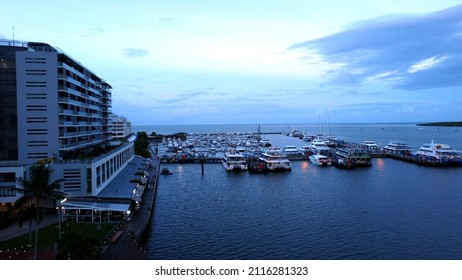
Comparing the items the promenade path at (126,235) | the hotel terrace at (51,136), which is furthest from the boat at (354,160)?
the promenade path at (126,235)

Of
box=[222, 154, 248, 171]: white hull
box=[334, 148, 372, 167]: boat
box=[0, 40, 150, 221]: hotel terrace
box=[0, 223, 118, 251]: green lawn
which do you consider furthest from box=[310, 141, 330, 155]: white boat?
box=[0, 223, 118, 251]: green lawn

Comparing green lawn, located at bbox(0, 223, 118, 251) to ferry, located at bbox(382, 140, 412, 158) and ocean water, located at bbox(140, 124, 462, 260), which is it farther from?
ferry, located at bbox(382, 140, 412, 158)

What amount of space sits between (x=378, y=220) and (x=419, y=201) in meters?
14.3

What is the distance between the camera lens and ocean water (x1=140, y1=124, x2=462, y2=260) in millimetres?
37000

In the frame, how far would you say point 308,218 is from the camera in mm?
47562

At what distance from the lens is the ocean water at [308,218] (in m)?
37.0

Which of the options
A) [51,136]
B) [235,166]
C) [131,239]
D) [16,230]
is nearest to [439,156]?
[235,166]

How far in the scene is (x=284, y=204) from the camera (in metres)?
55.7

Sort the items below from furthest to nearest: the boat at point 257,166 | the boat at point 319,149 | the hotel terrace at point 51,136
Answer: the boat at point 319,149 → the boat at point 257,166 → the hotel terrace at point 51,136

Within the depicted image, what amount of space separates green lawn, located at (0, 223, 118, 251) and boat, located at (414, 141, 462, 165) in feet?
288

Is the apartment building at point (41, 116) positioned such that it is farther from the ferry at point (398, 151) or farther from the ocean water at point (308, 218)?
the ferry at point (398, 151)

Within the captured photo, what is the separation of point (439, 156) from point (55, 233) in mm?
95082

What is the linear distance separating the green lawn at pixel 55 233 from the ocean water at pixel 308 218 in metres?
4.74

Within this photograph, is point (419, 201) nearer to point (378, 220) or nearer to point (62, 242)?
point (378, 220)
